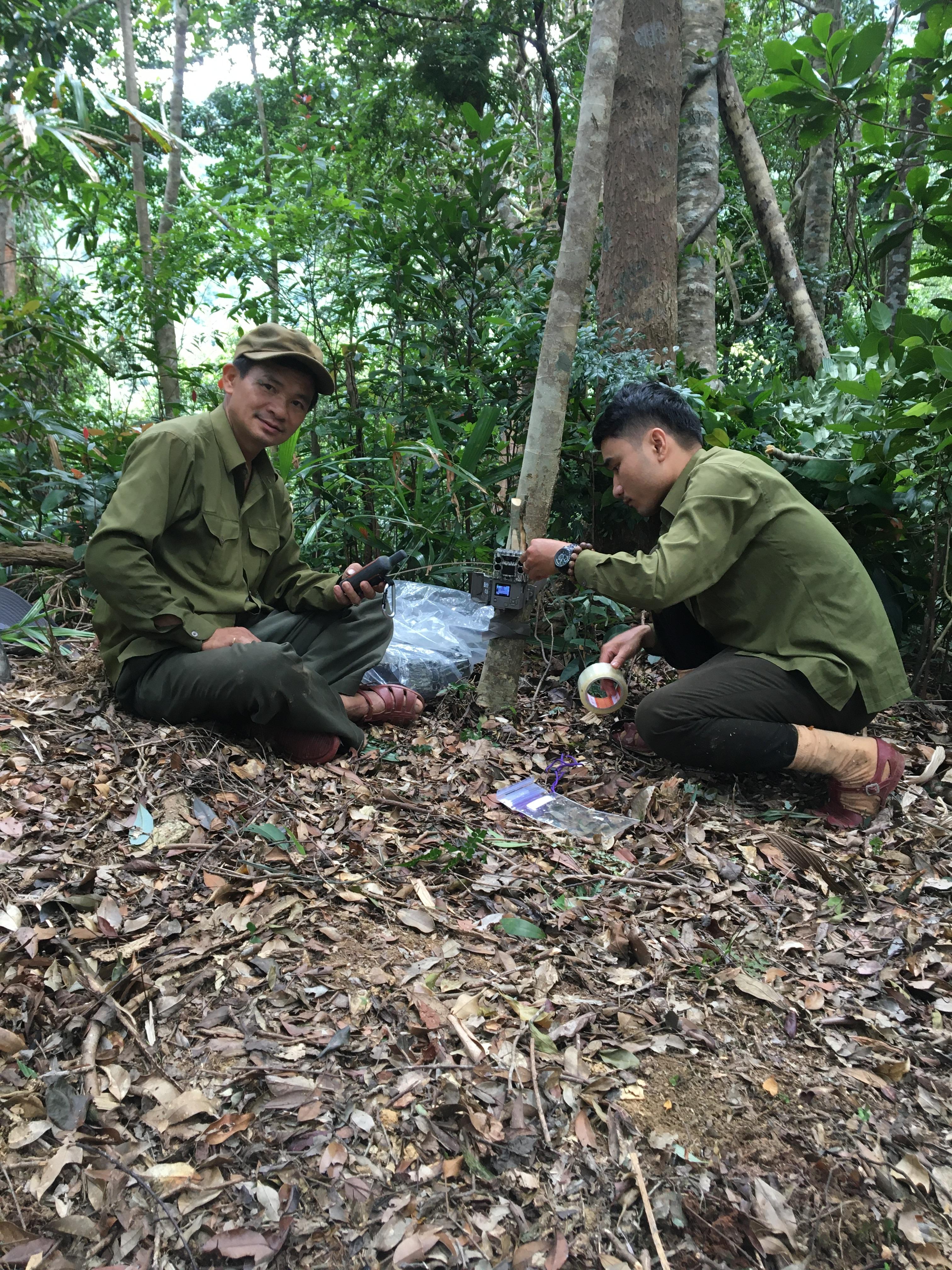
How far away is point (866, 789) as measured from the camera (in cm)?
301

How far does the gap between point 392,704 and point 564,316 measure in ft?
5.75

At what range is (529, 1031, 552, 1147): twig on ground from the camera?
1.67 meters

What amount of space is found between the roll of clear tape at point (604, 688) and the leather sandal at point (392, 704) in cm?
72

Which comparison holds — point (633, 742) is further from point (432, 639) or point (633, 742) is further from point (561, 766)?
point (432, 639)

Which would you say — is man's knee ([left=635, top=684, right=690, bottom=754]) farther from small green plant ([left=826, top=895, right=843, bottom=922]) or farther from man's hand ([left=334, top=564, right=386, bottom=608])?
man's hand ([left=334, top=564, right=386, bottom=608])

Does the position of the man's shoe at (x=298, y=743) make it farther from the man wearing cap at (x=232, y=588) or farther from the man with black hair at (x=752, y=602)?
the man with black hair at (x=752, y=602)

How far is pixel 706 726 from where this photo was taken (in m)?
3.06

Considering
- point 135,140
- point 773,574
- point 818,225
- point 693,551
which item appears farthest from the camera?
point 818,225

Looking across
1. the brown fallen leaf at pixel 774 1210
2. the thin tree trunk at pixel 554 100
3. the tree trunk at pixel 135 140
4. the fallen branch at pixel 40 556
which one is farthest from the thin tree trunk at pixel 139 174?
the brown fallen leaf at pixel 774 1210

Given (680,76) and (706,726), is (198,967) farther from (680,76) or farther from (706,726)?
(680,76)

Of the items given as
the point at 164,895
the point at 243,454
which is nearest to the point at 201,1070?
the point at 164,895

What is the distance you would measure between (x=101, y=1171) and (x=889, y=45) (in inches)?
443

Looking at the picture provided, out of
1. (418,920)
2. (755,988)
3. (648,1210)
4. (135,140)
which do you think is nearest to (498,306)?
(418,920)

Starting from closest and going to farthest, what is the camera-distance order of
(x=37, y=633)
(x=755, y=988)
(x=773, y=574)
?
(x=755, y=988)
(x=773, y=574)
(x=37, y=633)
